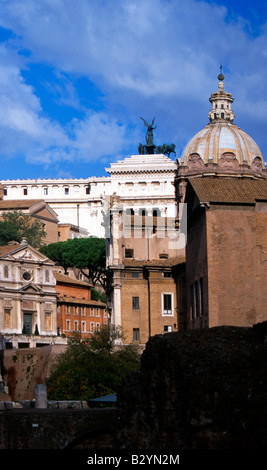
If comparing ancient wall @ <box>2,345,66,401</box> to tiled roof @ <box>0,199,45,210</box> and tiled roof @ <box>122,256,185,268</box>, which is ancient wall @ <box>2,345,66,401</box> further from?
tiled roof @ <box>0,199,45,210</box>

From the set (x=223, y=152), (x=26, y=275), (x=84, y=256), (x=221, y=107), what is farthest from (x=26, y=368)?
(x=84, y=256)

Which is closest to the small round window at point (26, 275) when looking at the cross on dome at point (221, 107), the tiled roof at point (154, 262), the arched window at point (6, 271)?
the arched window at point (6, 271)

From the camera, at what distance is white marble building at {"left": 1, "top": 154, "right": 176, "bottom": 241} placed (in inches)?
5650

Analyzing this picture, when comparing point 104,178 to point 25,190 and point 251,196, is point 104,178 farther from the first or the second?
point 251,196

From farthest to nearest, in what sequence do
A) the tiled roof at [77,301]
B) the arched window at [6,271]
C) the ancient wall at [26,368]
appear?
the tiled roof at [77,301], the arched window at [6,271], the ancient wall at [26,368]

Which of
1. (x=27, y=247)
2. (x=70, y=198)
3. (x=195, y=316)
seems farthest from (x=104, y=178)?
(x=195, y=316)

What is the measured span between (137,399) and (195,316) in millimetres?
41929

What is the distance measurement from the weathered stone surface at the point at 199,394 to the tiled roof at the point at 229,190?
35984 millimetres

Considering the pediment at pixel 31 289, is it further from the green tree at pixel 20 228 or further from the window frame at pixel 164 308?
the green tree at pixel 20 228

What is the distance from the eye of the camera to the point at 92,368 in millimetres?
62469

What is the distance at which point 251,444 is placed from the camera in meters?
→ 21.6

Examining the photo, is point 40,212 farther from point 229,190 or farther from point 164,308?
point 229,190

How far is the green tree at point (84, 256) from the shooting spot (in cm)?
11188

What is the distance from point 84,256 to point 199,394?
3591 inches
